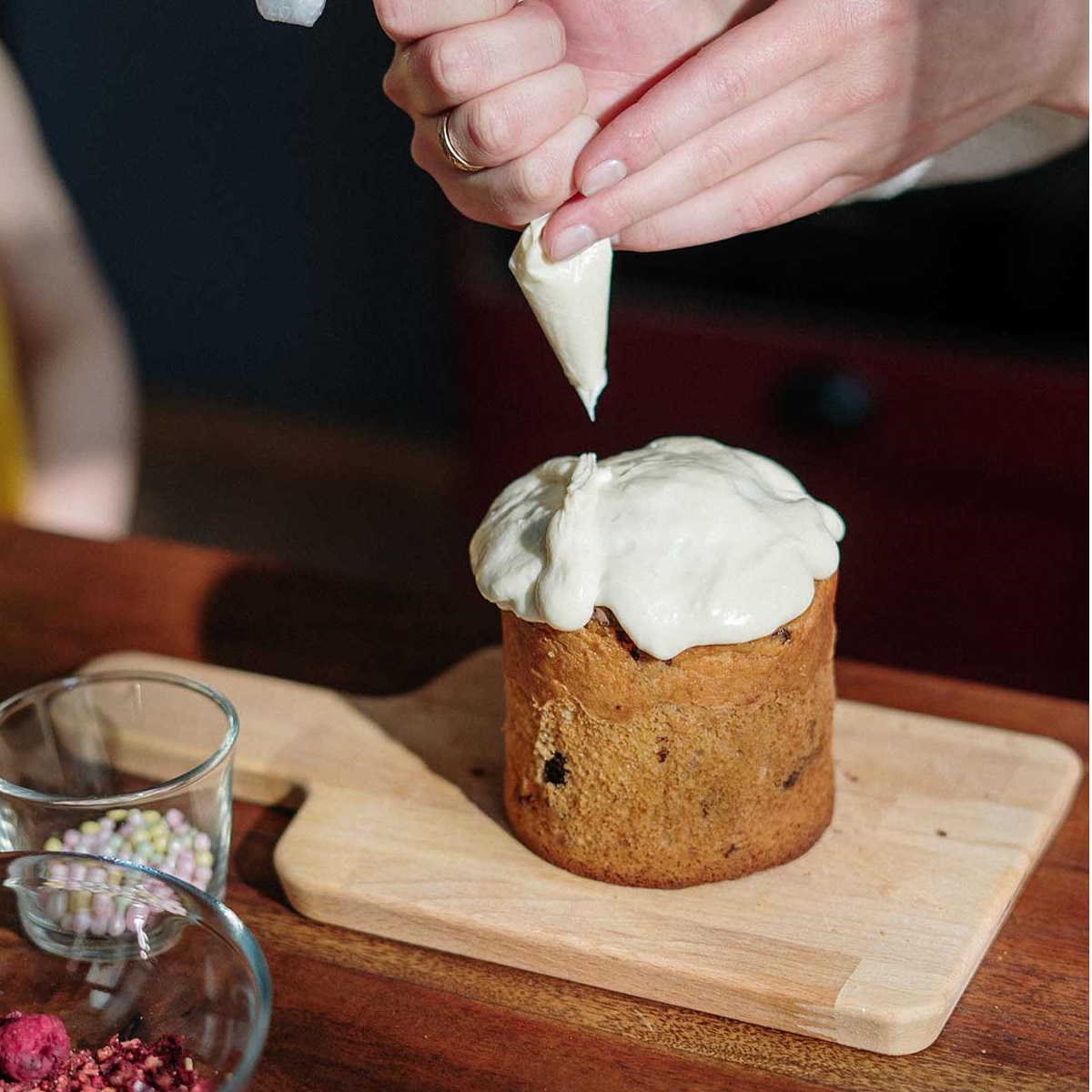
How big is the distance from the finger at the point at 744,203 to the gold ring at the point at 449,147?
131 mm

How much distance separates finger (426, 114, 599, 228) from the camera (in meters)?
0.93

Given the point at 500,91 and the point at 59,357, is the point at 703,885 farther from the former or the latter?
the point at 59,357

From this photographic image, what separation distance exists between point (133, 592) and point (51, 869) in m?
0.60

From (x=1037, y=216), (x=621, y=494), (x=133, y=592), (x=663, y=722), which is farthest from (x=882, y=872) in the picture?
(x=1037, y=216)

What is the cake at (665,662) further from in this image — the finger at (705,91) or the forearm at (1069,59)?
the forearm at (1069,59)

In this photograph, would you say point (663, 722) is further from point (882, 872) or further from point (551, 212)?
point (551, 212)

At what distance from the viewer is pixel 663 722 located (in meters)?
0.94

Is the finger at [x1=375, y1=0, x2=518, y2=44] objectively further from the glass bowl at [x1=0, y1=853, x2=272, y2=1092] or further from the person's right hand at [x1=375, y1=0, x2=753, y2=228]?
the glass bowl at [x1=0, y1=853, x2=272, y2=1092]

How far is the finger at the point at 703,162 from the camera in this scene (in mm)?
944

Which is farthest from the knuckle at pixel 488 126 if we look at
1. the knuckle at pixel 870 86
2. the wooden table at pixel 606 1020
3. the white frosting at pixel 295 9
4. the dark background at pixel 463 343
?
the dark background at pixel 463 343

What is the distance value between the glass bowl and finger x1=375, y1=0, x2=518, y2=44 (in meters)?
0.54

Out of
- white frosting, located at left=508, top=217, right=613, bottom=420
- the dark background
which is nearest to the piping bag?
white frosting, located at left=508, top=217, right=613, bottom=420

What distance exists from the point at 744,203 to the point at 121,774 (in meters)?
0.65

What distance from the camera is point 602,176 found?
3.07 ft
